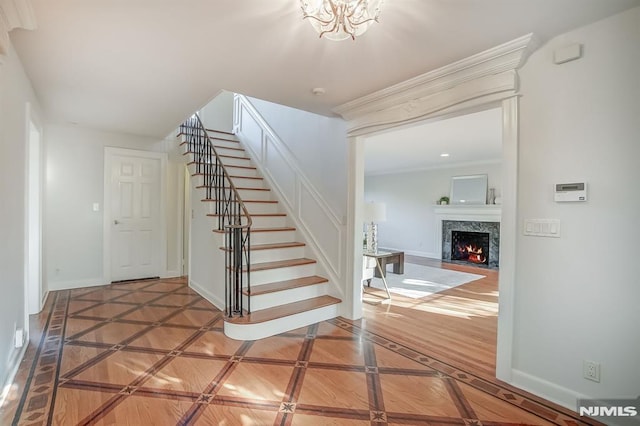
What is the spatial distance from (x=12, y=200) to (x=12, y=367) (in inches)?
44.8

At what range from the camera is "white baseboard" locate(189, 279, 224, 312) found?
3.68m

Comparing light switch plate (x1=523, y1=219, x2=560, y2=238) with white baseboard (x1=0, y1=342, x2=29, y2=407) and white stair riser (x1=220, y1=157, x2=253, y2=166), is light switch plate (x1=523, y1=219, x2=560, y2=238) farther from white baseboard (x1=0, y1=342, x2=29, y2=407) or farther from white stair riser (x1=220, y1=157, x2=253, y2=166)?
white stair riser (x1=220, y1=157, x2=253, y2=166)

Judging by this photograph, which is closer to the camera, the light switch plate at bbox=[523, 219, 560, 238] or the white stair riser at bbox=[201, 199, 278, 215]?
the light switch plate at bbox=[523, 219, 560, 238]

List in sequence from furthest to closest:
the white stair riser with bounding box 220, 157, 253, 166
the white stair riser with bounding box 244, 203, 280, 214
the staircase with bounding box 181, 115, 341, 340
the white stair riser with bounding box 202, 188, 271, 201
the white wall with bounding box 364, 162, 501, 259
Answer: the white wall with bounding box 364, 162, 501, 259 < the white stair riser with bounding box 220, 157, 253, 166 < the white stair riser with bounding box 202, 188, 271, 201 < the white stair riser with bounding box 244, 203, 280, 214 < the staircase with bounding box 181, 115, 341, 340

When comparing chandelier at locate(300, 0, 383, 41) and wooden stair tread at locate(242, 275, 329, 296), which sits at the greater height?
chandelier at locate(300, 0, 383, 41)

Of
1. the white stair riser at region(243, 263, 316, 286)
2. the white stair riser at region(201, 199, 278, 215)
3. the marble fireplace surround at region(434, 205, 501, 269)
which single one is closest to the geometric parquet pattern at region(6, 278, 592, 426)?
the white stair riser at region(243, 263, 316, 286)

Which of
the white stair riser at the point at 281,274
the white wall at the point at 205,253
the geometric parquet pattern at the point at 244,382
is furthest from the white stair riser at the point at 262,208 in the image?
the geometric parquet pattern at the point at 244,382

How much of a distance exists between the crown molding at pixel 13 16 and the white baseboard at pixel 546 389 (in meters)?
3.59

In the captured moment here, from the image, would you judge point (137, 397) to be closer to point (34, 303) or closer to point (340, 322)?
point (340, 322)

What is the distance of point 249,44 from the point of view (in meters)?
2.09

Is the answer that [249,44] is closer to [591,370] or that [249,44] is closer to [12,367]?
[12,367]

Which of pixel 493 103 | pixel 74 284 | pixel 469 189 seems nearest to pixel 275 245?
pixel 493 103

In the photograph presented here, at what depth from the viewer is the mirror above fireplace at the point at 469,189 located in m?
7.13

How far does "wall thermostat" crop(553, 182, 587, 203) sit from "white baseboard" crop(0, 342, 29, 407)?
11.6ft
